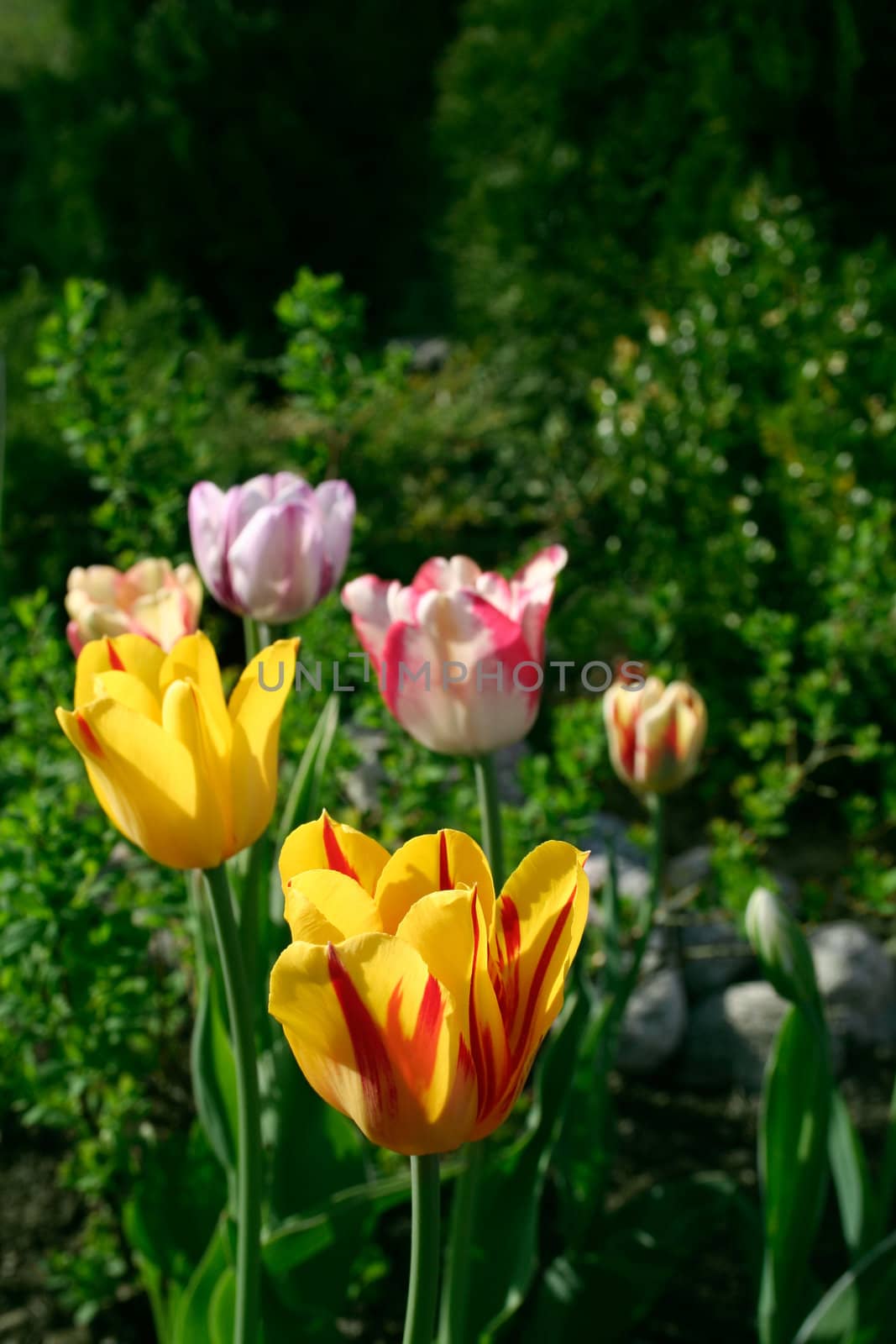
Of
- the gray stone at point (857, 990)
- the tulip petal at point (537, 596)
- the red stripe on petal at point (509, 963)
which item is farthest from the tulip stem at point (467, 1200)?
the gray stone at point (857, 990)

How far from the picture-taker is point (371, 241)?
7.33m

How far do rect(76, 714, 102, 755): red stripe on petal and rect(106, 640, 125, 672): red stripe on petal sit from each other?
10 centimetres

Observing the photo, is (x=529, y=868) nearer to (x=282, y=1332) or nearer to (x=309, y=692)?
(x=282, y=1332)

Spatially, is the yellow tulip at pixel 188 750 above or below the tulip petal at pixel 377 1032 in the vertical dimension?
above

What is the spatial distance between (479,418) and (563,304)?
88cm

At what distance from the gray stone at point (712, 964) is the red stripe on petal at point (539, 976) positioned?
1846 mm

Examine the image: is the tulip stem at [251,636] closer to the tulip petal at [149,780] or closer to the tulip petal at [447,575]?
the tulip petal at [447,575]

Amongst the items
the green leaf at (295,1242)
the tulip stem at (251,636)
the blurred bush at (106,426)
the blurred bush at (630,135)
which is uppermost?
the blurred bush at (630,135)

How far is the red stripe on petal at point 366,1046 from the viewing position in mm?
547

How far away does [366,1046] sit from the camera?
0.57 meters

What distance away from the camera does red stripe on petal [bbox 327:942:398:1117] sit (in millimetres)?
547

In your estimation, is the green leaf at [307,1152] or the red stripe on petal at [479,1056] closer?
the red stripe on petal at [479,1056]

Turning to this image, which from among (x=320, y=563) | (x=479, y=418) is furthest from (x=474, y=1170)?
(x=479, y=418)

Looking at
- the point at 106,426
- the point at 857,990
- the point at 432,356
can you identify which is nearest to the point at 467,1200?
the point at 106,426
